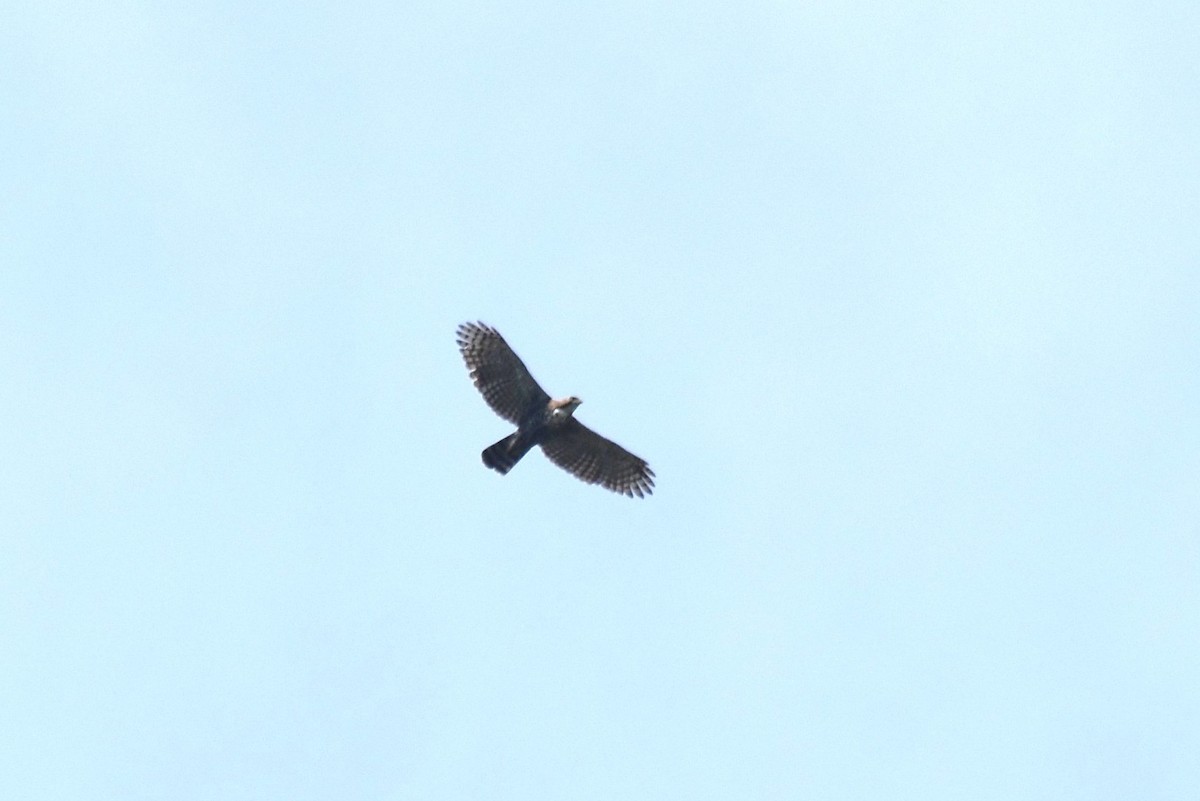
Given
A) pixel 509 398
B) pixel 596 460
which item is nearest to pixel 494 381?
pixel 509 398

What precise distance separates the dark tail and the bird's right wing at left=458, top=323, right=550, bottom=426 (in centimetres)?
33

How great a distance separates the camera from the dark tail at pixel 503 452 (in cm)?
3619

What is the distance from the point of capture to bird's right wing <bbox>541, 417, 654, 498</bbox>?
121 feet

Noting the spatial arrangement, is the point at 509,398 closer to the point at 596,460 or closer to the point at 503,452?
the point at 503,452

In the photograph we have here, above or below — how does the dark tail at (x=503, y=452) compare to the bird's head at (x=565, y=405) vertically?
below

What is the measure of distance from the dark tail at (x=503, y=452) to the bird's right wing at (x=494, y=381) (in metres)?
0.33

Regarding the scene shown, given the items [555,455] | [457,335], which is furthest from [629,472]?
[457,335]

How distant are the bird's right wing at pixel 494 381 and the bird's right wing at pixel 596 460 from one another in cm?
78

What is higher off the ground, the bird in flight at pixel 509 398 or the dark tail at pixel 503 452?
the bird in flight at pixel 509 398

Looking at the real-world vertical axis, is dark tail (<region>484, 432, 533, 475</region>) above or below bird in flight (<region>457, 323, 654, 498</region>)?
below

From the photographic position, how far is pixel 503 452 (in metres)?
36.2

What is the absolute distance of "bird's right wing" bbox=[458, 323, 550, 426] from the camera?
36.1m

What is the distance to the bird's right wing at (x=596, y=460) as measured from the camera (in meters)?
36.8

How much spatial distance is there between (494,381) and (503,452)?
127 cm
